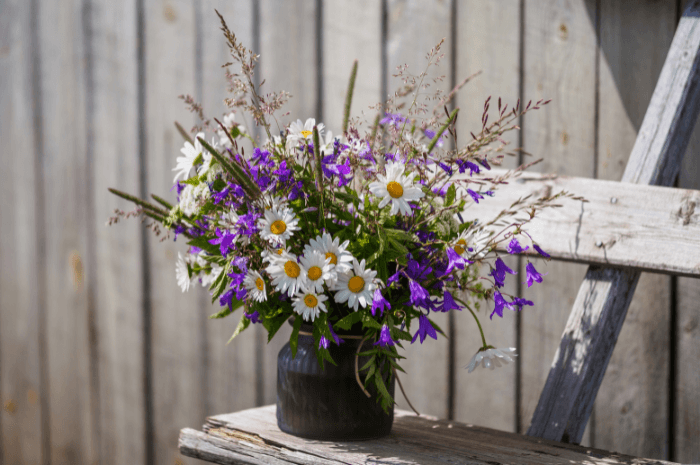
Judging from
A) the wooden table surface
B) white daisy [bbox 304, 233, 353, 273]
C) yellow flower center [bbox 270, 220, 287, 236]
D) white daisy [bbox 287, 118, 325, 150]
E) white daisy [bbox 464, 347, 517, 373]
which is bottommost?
the wooden table surface

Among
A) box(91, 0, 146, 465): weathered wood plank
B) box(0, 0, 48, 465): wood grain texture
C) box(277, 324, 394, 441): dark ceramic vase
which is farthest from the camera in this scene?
box(0, 0, 48, 465): wood grain texture

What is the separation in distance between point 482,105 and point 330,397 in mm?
634

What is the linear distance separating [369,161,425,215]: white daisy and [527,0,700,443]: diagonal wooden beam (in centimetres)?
38

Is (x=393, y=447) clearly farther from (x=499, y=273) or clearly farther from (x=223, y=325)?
(x=223, y=325)

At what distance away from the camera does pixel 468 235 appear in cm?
73

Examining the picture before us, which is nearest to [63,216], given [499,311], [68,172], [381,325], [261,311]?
[68,172]

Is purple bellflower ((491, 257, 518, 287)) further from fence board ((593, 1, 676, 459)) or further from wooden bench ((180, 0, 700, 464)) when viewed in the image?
fence board ((593, 1, 676, 459))

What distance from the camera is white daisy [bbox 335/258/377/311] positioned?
688 mm

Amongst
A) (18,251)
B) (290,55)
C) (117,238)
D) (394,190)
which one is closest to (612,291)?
(394,190)

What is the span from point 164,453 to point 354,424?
91cm

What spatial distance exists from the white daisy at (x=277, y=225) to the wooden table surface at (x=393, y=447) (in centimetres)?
29

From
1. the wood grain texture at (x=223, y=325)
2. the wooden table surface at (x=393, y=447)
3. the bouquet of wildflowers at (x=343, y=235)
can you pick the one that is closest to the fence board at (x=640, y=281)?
the wooden table surface at (x=393, y=447)

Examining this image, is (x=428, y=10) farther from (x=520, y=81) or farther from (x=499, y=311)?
(x=499, y=311)

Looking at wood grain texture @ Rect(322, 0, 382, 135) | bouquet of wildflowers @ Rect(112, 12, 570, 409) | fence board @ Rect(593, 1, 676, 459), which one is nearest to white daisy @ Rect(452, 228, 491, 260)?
bouquet of wildflowers @ Rect(112, 12, 570, 409)
